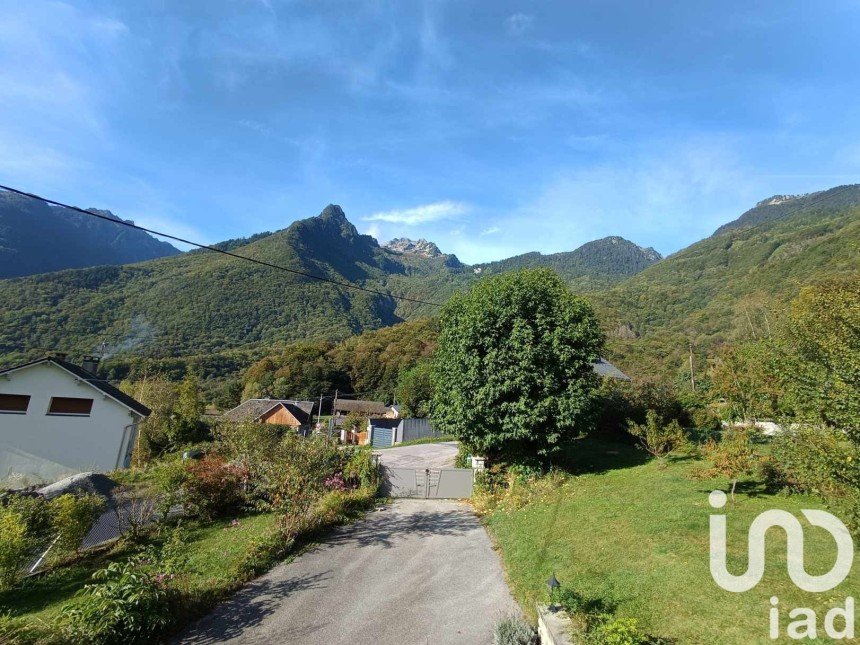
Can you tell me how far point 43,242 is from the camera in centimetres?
13038

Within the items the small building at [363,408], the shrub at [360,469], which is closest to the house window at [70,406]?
the shrub at [360,469]

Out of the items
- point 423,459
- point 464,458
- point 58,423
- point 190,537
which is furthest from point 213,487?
point 58,423

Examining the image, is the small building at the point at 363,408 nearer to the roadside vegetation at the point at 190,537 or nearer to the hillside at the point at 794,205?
the roadside vegetation at the point at 190,537

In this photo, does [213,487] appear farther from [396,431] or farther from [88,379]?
[396,431]

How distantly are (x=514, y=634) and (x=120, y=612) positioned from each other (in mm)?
5068

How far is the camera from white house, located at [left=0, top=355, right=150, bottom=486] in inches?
822

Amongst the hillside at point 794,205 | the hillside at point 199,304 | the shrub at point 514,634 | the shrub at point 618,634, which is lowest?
the shrub at point 514,634

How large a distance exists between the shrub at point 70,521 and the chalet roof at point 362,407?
49.9m

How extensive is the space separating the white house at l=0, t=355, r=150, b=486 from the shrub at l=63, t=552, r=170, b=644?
20.5 metres

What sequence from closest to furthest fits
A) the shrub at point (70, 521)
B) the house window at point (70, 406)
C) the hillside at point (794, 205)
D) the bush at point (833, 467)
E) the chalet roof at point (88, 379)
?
the bush at point (833, 467) < the shrub at point (70, 521) < the chalet roof at point (88, 379) < the house window at point (70, 406) < the hillside at point (794, 205)

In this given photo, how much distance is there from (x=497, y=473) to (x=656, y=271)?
10632cm

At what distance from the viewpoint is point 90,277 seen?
75.8 meters

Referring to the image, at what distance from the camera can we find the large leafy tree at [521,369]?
14969 millimetres

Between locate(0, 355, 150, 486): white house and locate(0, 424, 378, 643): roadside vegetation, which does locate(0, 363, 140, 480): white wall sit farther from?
locate(0, 424, 378, 643): roadside vegetation
